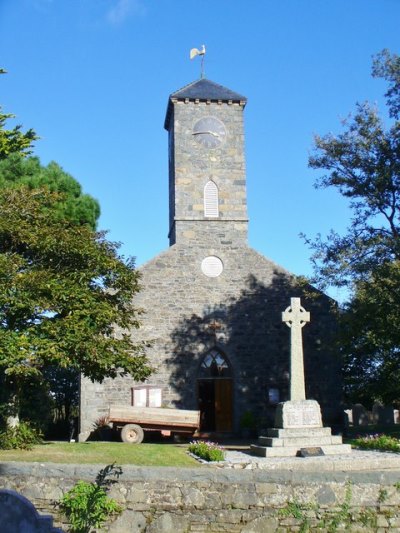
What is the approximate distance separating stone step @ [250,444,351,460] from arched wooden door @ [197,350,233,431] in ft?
24.3

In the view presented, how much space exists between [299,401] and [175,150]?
13.9 metres

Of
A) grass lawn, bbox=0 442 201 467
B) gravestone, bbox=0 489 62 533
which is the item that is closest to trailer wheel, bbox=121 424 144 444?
grass lawn, bbox=0 442 201 467

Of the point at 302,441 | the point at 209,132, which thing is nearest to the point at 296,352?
the point at 302,441

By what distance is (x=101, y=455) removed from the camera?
13078 mm

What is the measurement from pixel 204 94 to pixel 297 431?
1711 centimetres

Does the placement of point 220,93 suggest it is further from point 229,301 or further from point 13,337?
point 13,337

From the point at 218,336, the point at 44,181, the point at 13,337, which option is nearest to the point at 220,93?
the point at 44,181

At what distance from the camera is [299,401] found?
52.3 feet

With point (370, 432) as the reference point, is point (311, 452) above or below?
above

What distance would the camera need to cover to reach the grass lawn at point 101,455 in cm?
1191

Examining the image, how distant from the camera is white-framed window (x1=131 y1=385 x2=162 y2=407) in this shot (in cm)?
2183

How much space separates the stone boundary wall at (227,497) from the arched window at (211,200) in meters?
17.1

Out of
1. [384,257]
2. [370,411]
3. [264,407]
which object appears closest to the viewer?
[384,257]

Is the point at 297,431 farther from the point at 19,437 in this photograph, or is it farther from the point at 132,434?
the point at 19,437
